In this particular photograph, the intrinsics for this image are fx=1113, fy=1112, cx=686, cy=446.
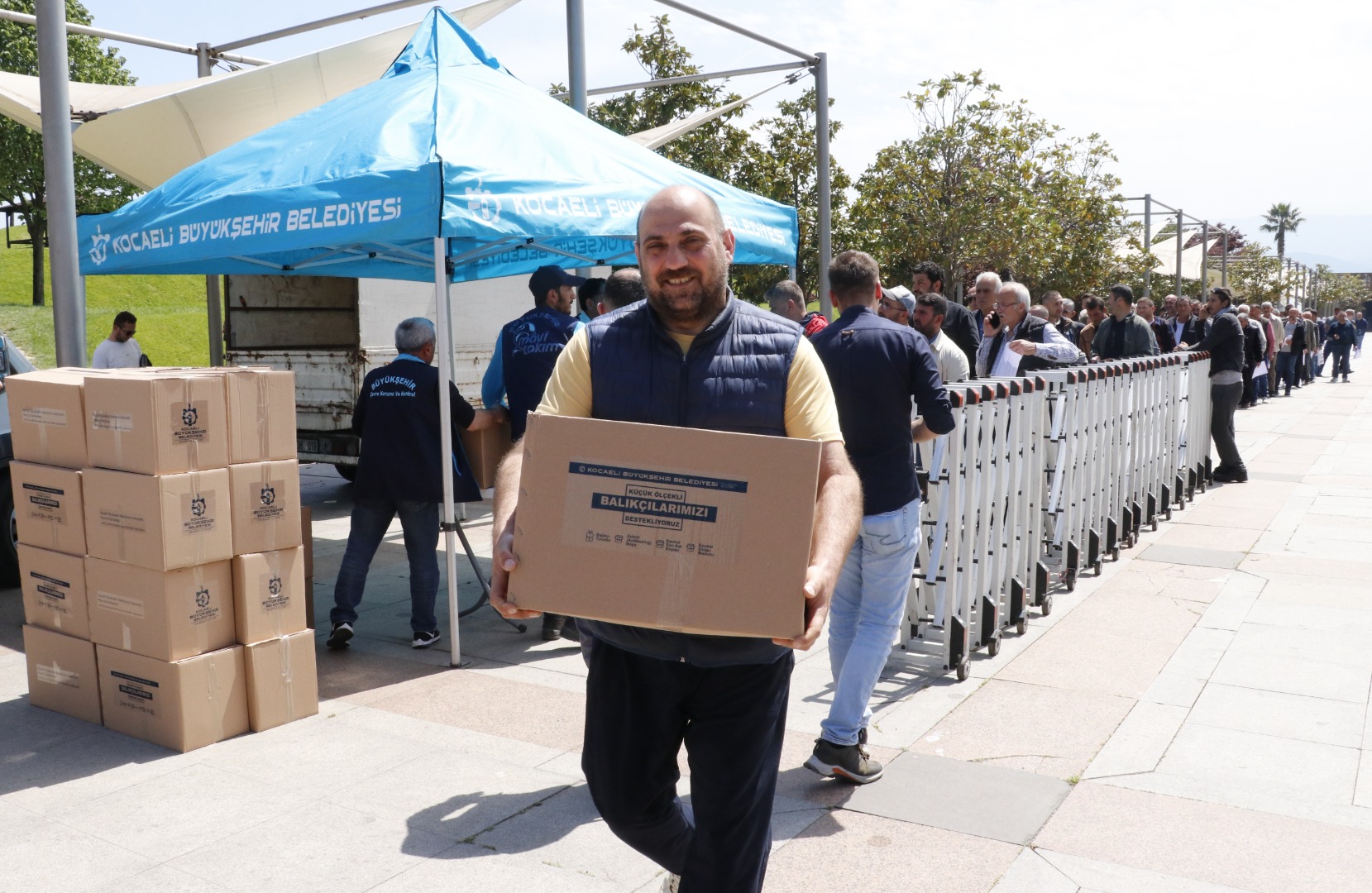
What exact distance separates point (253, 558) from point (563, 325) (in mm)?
2243

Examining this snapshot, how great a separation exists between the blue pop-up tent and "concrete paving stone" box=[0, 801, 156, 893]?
2233mm

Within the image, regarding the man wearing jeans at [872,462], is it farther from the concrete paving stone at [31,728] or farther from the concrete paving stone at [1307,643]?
the concrete paving stone at [31,728]

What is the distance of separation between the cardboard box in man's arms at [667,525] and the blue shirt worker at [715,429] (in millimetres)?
147

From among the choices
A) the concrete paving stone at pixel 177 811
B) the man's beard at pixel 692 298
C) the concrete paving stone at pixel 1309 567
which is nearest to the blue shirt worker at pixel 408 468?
the concrete paving stone at pixel 177 811

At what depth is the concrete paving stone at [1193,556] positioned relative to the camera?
827 centimetres

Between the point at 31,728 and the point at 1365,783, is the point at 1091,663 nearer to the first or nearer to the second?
the point at 1365,783

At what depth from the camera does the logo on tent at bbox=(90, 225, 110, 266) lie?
6.28 metres

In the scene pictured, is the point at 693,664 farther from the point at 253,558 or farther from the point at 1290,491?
the point at 1290,491

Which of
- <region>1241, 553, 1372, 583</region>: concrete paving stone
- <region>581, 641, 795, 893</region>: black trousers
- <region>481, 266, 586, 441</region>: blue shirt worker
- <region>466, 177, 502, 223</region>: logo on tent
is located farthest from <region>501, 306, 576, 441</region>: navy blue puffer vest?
<region>1241, 553, 1372, 583</region>: concrete paving stone

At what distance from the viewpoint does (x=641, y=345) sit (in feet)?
8.64

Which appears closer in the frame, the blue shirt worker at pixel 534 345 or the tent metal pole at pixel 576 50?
the blue shirt worker at pixel 534 345

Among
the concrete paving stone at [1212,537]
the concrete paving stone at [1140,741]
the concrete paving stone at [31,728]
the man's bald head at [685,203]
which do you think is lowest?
the concrete paving stone at [1140,741]

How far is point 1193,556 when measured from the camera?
336 inches

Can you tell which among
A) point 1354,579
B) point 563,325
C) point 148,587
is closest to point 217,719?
point 148,587
